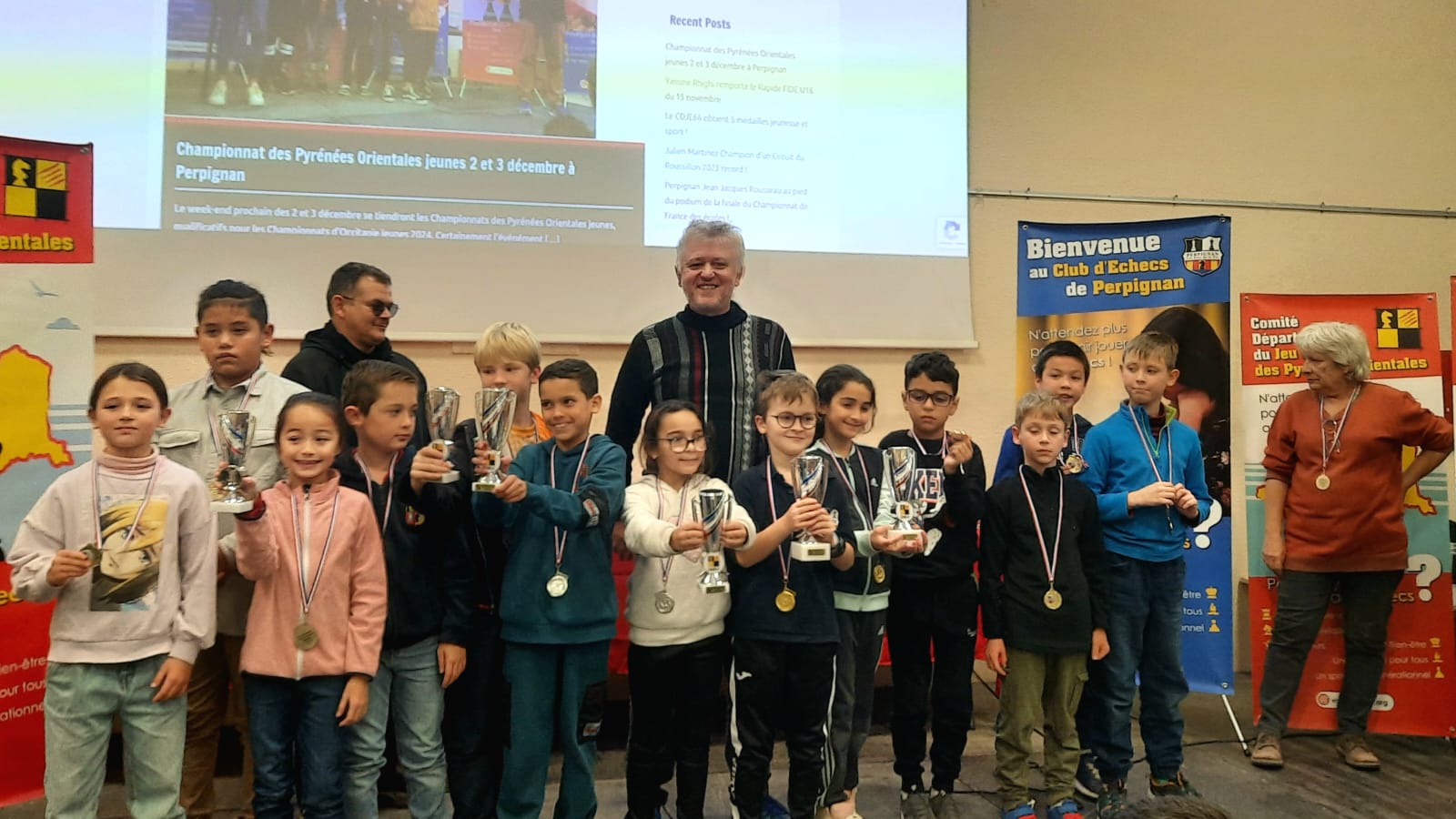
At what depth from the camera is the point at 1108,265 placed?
13.2ft

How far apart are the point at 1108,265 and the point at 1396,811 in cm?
239

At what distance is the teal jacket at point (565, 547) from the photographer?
2482 mm

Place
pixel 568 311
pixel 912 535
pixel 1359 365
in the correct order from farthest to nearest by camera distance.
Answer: pixel 568 311 < pixel 1359 365 < pixel 912 535

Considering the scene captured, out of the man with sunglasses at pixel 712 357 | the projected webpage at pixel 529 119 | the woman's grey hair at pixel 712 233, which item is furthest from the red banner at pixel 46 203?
the woman's grey hair at pixel 712 233

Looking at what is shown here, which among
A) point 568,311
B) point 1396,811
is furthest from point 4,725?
point 1396,811

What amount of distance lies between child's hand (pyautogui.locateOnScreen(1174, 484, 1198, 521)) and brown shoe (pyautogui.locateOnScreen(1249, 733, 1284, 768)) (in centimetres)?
139

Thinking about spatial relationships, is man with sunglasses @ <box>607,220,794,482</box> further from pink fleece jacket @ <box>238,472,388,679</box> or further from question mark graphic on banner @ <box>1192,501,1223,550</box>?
question mark graphic on banner @ <box>1192,501,1223,550</box>

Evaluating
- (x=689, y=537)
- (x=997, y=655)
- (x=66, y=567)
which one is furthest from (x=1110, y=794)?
(x=66, y=567)

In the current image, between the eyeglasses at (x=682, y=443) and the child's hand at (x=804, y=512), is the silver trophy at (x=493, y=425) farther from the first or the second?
the child's hand at (x=804, y=512)

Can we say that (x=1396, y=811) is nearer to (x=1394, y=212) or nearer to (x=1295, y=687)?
(x=1295, y=687)

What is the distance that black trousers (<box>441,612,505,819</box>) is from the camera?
2627mm

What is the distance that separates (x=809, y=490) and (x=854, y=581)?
507 mm

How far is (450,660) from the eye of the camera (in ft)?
8.25

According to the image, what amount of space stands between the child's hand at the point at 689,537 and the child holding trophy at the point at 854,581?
54 cm
